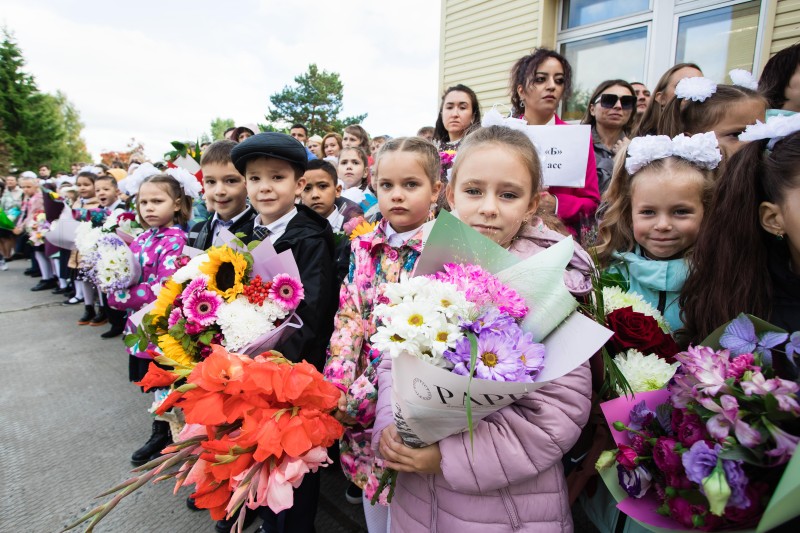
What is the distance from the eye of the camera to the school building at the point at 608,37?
4.71m

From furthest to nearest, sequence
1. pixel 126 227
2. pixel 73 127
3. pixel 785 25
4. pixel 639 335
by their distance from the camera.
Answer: pixel 73 127, pixel 785 25, pixel 126 227, pixel 639 335

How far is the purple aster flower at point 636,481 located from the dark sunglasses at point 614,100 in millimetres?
3129

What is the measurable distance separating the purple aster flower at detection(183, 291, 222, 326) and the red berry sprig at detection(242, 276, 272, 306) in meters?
0.11

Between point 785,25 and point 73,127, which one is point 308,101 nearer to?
point 73,127

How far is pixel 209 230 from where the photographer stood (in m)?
2.96

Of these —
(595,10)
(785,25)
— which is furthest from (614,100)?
(595,10)

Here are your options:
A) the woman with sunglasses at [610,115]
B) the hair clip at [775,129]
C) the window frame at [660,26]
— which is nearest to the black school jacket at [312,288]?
the hair clip at [775,129]

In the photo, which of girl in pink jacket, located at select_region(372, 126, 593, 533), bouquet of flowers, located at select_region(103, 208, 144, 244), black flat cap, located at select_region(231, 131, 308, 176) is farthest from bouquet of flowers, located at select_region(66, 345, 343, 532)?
bouquet of flowers, located at select_region(103, 208, 144, 244)

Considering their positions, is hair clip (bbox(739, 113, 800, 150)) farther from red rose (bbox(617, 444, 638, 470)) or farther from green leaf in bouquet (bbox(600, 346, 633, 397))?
red rose (bbox(617, 444, 638, 470))

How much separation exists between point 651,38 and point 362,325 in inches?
237

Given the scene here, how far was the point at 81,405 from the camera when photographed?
3.65 metres

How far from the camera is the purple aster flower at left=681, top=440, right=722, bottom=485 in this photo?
88cm

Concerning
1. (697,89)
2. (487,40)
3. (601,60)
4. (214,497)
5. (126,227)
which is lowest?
(214,497)

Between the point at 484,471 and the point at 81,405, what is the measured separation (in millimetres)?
4049
